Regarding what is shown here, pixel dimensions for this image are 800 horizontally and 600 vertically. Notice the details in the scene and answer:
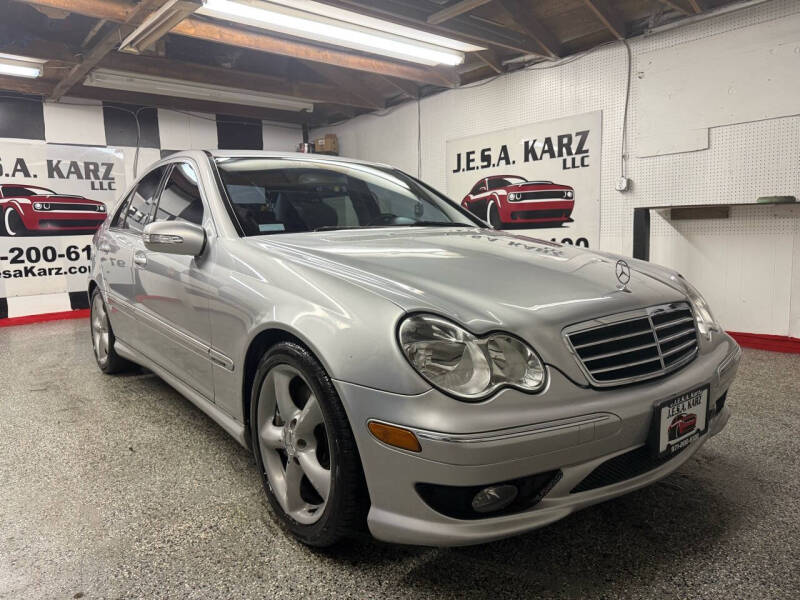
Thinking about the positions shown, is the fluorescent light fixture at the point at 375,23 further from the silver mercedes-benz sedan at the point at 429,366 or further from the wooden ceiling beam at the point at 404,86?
the silver mercedes-benz sedan at the point at 429,366

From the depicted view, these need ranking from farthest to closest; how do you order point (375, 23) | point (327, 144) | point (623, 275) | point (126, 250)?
point (327, 144), point (375, 23), point (126, 250), point (623, 275)

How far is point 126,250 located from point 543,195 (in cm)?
335

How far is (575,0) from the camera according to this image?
12.1 ft

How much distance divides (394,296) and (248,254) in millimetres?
574

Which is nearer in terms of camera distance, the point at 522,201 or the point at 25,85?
the point at 522,201

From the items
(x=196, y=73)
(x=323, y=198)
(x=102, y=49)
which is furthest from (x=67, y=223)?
(x=323, y=198)

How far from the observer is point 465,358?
1056mm

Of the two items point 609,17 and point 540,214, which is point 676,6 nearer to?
point 609,17

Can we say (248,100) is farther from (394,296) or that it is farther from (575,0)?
(394,296)

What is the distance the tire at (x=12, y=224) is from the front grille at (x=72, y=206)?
1.01ft

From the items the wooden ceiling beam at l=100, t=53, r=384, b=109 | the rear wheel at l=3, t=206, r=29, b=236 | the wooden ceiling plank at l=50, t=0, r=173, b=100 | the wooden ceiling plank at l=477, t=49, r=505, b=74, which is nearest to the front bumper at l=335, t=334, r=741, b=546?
the wooden ceiling plank at l=50, t=0, r=173, b=100

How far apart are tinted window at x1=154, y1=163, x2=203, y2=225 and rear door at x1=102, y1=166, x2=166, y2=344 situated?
160 mm

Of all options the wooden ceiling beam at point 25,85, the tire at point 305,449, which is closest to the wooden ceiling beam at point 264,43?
the wooden ceiling beam at point 25,85

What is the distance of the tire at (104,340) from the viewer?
2.84m
